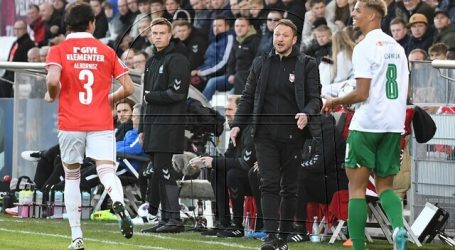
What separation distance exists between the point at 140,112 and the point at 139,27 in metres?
3.96

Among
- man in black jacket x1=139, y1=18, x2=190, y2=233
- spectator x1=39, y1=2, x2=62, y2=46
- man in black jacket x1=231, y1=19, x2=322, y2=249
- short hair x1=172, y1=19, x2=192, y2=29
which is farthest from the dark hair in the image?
spectator x1=39, y1=2, x2=62, y2=46

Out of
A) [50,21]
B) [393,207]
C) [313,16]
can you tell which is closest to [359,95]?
[393,207]

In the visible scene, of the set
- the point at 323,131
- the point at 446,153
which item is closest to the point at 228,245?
the point at 323,131

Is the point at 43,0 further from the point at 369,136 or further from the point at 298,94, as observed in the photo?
the point at 369,136

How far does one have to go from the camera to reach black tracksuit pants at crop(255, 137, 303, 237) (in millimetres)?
12117

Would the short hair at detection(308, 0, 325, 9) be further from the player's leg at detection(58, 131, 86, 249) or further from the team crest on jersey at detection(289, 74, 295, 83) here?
the player's leg at detection(58, 131, 86, 249)

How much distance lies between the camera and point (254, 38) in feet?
52.4

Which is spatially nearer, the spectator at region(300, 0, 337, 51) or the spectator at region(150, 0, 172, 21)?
the spectator at region(300, 0, 337, 51)

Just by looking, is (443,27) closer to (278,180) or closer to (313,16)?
(313,16)

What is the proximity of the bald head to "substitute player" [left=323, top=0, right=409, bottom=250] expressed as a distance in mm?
15639

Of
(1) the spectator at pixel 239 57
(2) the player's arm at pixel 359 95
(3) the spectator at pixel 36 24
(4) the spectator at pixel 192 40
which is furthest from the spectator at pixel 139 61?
(3) the spectator at pixel 36 24

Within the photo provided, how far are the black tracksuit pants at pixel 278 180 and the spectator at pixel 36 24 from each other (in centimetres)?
1381

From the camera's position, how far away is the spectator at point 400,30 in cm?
1662

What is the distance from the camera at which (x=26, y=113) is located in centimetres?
1917
